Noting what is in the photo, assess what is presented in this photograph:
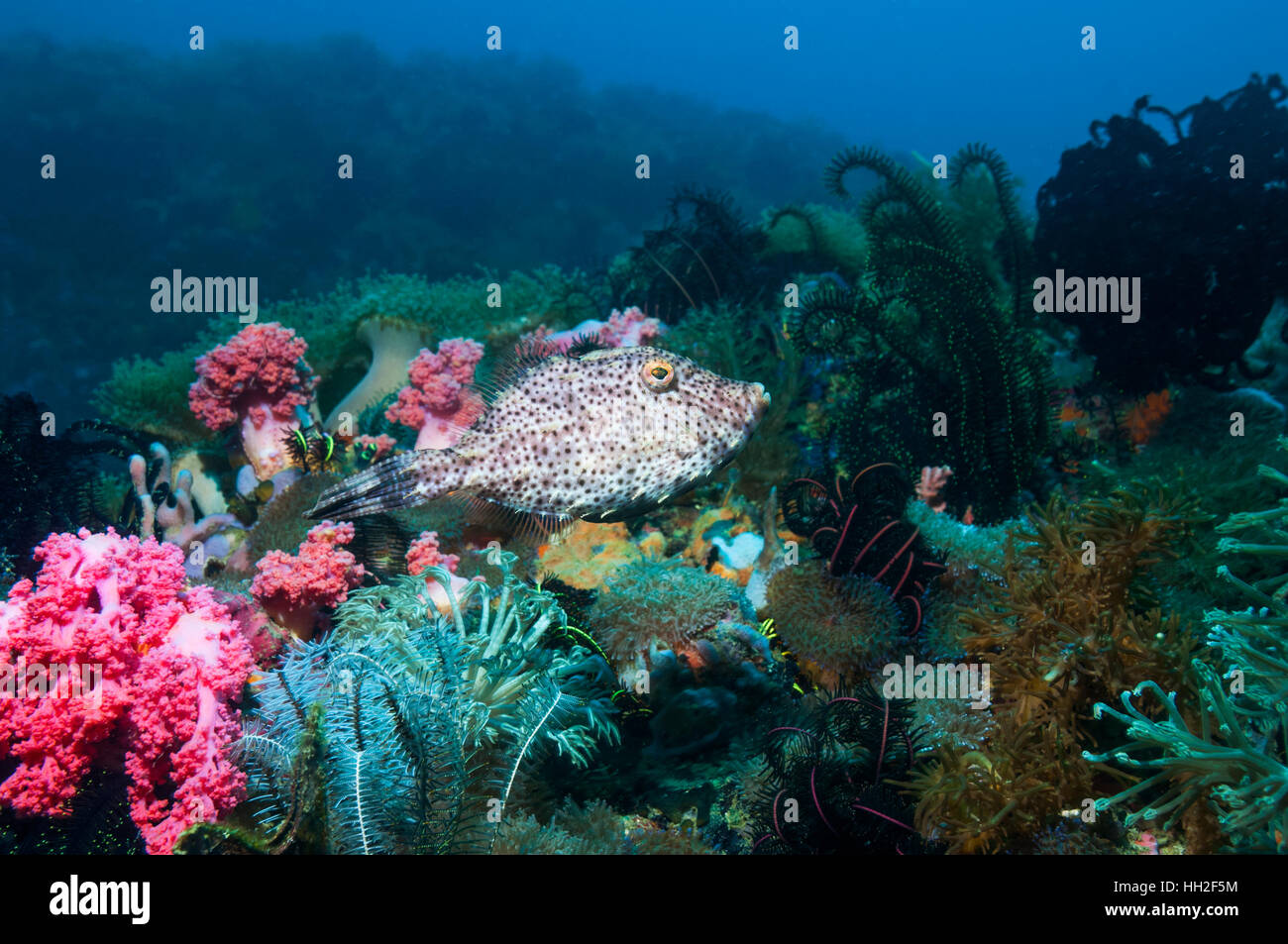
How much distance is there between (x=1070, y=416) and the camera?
→ 23.3ft

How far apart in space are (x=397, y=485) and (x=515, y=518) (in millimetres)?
533

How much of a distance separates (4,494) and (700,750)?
17.3 ft

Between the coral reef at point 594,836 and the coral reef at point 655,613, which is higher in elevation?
the coral reef at point 655,613

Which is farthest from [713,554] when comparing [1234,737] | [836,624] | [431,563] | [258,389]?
[258,389]

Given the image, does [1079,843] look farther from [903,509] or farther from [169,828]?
[169,828]

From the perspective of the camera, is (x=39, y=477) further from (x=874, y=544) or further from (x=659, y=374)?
(x=874, y=544)

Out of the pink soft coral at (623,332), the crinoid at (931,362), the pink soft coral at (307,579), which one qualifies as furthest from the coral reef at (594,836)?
the pink soft coral at (623,332)

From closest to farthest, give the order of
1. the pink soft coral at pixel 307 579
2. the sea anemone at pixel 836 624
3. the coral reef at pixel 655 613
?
the pink soft coral at pixel 307 579, the coral reef at pixel 655 613, the sea anemone at pixel 836 624

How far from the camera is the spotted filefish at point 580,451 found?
2609 millimetres

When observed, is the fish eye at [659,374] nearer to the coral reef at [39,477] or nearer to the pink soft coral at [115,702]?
the pink soft coral at [115,702]

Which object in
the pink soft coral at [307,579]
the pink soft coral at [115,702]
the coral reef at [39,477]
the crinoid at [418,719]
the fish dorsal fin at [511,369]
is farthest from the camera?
the coral reef at [39,477]

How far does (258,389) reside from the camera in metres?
5.67

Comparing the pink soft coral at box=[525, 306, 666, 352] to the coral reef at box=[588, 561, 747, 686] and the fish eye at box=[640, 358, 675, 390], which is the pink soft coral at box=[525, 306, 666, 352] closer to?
the coral reef at box=[588, 561, 747, 686]

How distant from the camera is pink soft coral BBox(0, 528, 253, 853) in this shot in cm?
243
